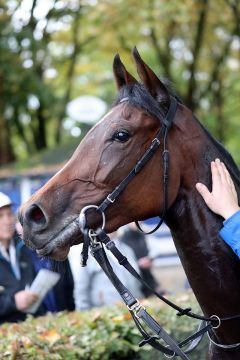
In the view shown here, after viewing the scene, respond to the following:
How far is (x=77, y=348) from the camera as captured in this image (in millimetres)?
4203

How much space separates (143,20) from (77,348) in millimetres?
13235

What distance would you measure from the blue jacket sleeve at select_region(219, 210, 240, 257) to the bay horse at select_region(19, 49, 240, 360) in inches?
3.3

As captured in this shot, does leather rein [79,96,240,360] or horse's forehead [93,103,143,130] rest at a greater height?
horse's forehead [93,103,143,130]

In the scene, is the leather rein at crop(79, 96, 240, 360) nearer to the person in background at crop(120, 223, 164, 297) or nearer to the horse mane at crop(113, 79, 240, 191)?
the horse mane at crop(113, 79, 240, 191)

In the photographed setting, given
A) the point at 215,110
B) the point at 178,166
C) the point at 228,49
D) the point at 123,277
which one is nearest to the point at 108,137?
the point at 178,166

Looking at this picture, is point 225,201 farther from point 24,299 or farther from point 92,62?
point 92,62

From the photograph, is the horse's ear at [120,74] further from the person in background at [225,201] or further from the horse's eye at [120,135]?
the person in background at [225,201]

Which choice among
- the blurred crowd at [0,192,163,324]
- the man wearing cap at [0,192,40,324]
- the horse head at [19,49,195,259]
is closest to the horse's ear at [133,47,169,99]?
the horse head at [19,49,195,259]

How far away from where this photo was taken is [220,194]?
3.00 metres

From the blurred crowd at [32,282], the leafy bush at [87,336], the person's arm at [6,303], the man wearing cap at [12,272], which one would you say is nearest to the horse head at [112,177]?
the leafy bush at [87,336]

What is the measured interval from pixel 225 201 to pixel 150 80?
0.69m

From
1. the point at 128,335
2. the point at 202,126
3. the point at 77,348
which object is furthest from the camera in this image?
the point at 128,335

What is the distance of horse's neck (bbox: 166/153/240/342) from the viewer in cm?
301

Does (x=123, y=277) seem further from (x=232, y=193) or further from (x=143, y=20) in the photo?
(x=143, y=20)
